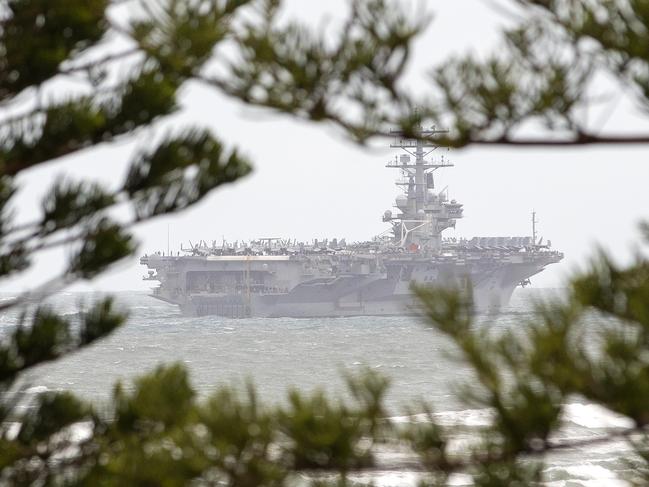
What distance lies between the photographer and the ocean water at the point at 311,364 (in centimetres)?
2441

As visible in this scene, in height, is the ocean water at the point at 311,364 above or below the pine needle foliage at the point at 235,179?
below

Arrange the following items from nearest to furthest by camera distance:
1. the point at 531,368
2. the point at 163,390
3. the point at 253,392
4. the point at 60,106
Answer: the point at 531,368
the point at 253,392
the point at 163,390
the point at 60,106

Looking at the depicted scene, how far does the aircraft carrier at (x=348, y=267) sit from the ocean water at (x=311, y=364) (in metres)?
1.54

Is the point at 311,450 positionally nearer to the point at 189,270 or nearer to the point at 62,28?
the point at 62,28

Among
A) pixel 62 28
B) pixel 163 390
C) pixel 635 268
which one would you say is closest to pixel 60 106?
pixel 62 28

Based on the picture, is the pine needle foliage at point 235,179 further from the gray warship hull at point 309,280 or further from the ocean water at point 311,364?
the gray warship hull at point 309,280

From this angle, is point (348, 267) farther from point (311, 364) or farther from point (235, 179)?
point (235, 179)


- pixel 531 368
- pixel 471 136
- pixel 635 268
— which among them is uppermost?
pixel 471 136

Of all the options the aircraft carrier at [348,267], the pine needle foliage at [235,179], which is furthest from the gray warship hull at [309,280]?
the pine needle foliage at [235,179]

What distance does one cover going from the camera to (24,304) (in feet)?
20.3

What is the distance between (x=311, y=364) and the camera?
4731cm

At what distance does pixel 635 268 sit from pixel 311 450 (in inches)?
47.4

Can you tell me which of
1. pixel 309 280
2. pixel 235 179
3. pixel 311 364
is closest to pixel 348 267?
pixel 309 280

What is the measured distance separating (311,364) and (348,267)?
2395 centimetres
